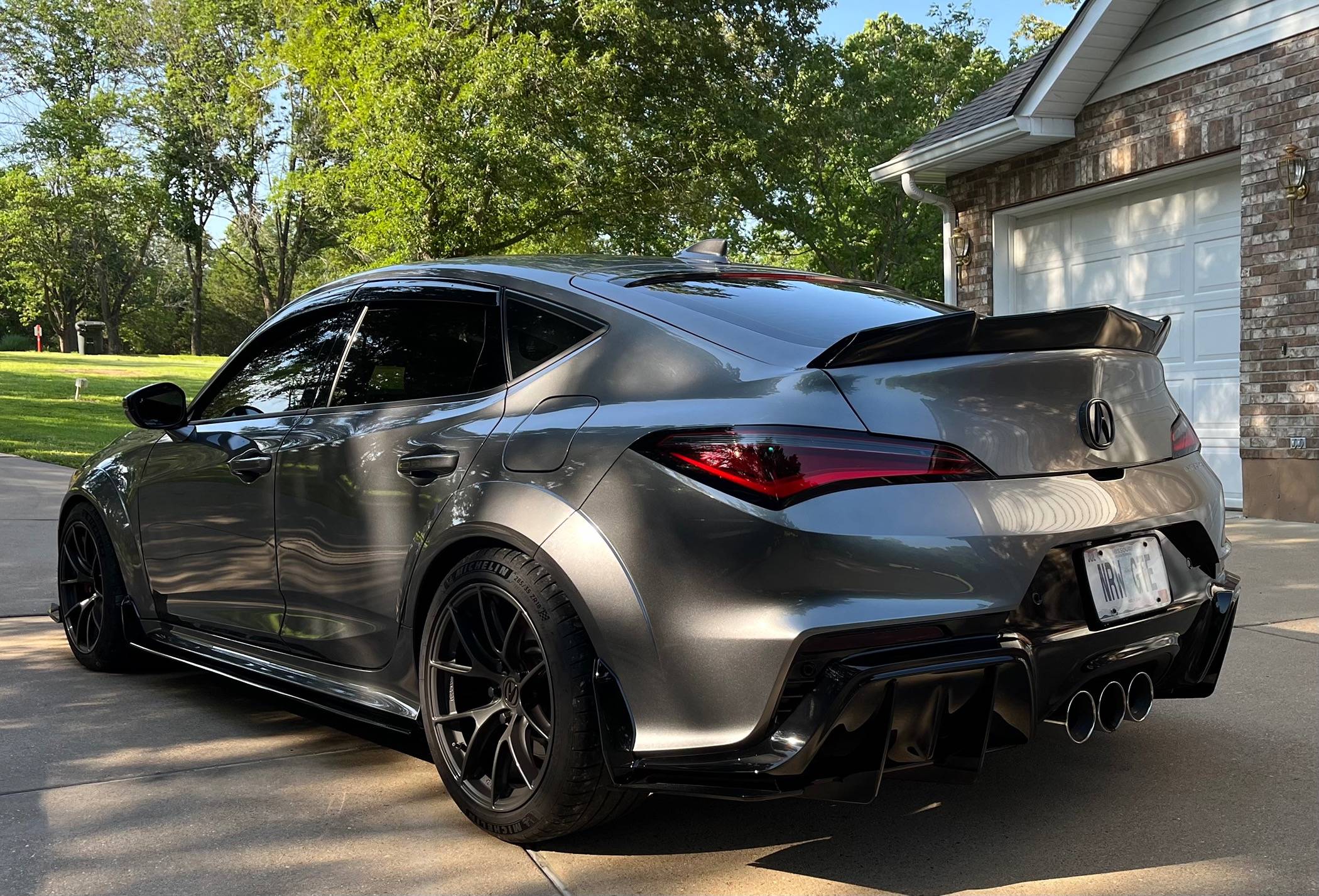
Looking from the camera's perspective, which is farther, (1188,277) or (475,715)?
(1188,277)

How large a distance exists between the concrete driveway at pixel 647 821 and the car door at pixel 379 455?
472 millimetres

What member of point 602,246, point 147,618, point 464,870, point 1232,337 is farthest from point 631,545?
point 602,246

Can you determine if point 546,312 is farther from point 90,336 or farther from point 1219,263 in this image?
point 90,336

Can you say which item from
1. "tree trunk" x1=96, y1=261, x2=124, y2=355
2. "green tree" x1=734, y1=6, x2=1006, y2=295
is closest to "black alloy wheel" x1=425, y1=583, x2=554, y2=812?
"green tree" x1=734, y1=6, x2=1006, y2=295

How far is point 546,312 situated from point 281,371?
1333mm

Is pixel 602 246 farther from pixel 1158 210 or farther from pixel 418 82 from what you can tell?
pixel 1158 210

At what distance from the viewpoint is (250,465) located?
3.87 m

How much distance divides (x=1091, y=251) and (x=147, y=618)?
29.0 ft

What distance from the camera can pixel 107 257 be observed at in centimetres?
5550

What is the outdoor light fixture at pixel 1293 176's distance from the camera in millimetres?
8508

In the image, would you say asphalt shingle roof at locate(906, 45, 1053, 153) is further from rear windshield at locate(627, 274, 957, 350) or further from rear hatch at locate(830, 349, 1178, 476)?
rear hatch at locate(830, 349, 1178, 476)

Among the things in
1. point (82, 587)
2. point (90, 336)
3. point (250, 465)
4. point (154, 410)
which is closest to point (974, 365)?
point (250, 465)

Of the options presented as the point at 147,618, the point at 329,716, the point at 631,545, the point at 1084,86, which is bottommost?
the point at 329,716

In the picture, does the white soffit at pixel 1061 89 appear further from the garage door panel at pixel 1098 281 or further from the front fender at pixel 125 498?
the front fender at pixel 125 498
